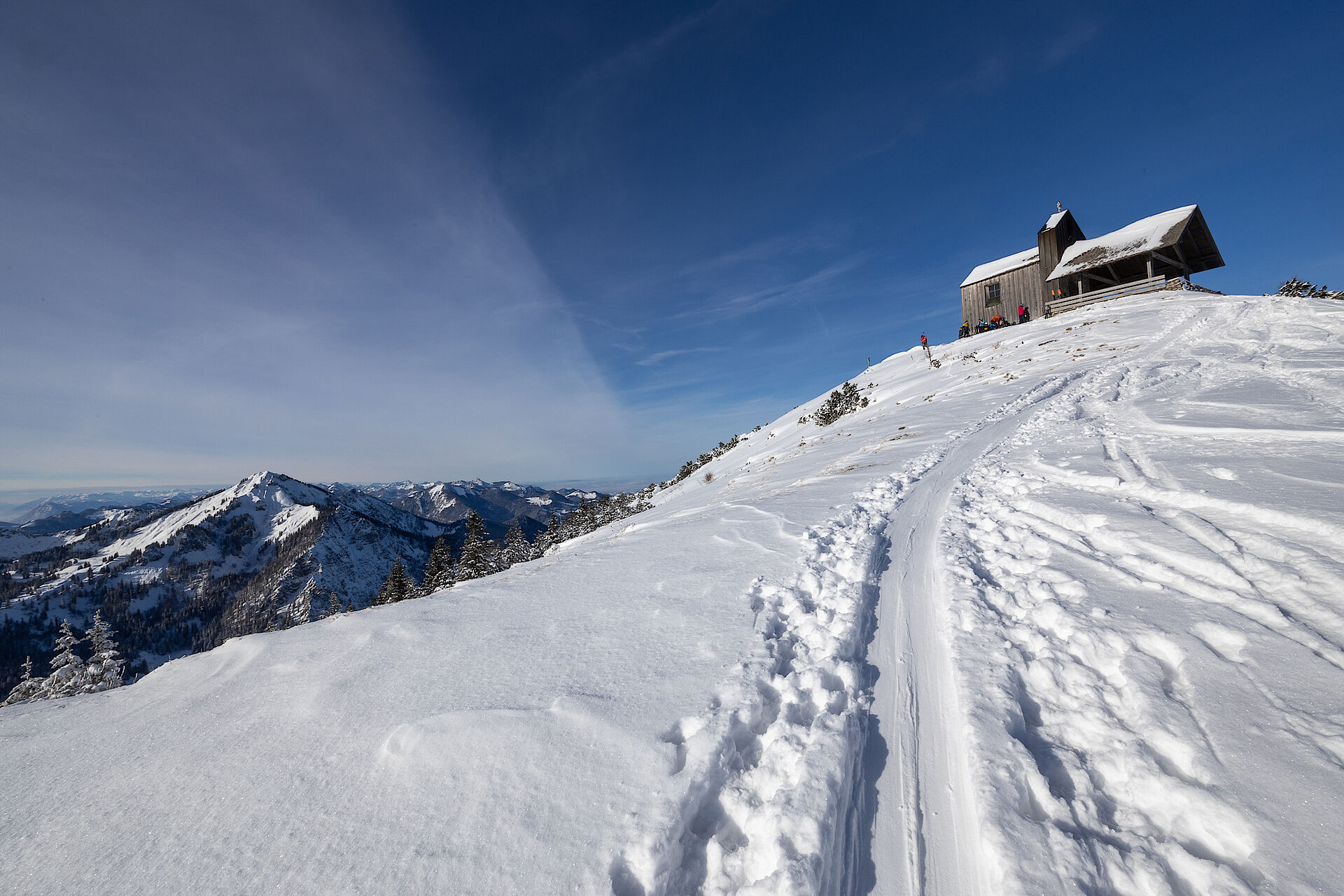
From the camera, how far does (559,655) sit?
4.07m

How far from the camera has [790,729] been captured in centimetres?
317

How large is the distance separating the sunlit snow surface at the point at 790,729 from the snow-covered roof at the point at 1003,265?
30708 mm

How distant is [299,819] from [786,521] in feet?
20.2

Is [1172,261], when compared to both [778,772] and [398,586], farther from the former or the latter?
[398,586]

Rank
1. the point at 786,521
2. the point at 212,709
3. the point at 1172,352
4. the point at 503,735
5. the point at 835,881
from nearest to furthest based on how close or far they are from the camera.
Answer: the point at 835,881 → the point at 503,735 → the point at 212,709 → the point at 786,521 → the point at 1172,352

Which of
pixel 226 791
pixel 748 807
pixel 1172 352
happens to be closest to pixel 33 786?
pixel 226 791

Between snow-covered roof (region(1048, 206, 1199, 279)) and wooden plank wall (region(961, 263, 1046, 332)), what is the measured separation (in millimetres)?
1452

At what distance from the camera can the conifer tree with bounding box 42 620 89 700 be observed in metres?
13.3

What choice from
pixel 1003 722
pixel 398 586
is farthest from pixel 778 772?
pixel 398 586

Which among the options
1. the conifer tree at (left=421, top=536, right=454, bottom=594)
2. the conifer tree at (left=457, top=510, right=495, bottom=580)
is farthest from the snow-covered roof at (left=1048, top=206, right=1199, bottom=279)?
the conifer tree at (left=421, top=536, right=454, bottom=594)

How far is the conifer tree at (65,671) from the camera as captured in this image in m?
13.3

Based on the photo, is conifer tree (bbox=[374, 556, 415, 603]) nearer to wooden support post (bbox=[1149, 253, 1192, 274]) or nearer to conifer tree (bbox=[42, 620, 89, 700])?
conifer tree (bbox=[42, 620, 89, 700])

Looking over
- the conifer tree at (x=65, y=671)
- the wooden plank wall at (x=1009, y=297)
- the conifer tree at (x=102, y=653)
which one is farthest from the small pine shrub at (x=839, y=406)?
the conifer tree at (x=102, y=653)

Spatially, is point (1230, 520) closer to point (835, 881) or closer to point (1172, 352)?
point (835, 881)
